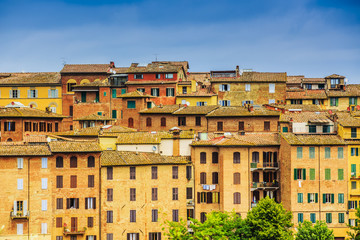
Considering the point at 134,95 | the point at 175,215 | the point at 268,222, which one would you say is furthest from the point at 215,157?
the point at 134,95

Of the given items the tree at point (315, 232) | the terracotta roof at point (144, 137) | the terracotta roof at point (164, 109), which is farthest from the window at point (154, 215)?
the terracotta roof at point (164, 109)

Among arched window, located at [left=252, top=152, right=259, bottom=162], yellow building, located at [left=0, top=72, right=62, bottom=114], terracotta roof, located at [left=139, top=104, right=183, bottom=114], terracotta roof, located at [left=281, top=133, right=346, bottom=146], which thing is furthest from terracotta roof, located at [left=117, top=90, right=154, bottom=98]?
terracotta roof, located at [left=281, top=133, right=346, bottom=146]

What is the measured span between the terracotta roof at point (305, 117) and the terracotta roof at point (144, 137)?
466 inches

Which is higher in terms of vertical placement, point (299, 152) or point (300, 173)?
point (299, 152)

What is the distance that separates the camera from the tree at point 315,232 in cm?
5691

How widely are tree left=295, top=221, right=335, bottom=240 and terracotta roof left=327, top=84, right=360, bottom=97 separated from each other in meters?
35.7

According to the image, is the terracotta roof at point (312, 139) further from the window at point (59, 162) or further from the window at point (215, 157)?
the window at point (59, 162)

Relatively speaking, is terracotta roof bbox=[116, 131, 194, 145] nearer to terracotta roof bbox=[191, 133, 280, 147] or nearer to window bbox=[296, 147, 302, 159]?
terracotta roof bbox=[191, 133, 280, 147]

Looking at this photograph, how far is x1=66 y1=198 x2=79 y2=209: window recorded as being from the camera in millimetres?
61156

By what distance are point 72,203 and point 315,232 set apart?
24503 mm

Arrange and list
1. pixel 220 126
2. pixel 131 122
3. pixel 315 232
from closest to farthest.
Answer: pixel 315 232
pixel 220 126
pixel 131 122

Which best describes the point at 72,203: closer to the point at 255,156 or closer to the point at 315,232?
the point at 255,156

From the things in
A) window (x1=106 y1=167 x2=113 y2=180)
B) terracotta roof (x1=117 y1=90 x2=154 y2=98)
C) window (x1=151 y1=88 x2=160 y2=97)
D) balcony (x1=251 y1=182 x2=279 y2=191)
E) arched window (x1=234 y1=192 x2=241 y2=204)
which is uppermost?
window (x1=151 y1=88 x2=160 y2=97)

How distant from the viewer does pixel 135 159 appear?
62.8 m
